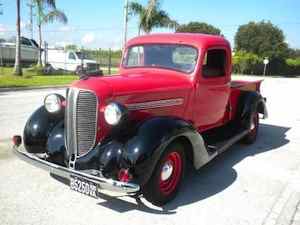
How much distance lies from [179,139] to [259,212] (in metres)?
1.32

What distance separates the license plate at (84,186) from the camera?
12.3 ft

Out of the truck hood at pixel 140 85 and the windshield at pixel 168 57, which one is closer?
the truck hood at pixel 140 85

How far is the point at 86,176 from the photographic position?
3816 millimetres

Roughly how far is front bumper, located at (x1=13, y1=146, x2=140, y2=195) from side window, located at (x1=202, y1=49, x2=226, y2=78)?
263 cm

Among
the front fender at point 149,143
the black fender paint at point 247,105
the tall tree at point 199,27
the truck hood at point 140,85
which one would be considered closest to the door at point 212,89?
the truck hood at point 140,85

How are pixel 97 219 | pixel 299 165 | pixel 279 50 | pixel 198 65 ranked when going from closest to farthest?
pixel 97 219, pixel 198 65, pixel 299 165, pixel 279 50

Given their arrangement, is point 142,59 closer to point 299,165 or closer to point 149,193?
point 149,193

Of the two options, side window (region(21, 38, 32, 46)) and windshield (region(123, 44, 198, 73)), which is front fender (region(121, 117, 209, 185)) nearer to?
windshield (region(123, 44, 198, 73))

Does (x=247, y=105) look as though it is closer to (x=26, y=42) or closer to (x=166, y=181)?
(x=166, y=181)

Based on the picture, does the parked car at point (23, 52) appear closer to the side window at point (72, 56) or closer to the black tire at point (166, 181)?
the side window at point (72, 56)

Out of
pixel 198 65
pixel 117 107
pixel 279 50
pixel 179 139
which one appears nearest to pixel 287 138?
pixel 198 65

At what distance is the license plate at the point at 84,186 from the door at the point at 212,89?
94.0 inches

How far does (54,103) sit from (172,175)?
186 centimetres

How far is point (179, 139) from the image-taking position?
177 inches
